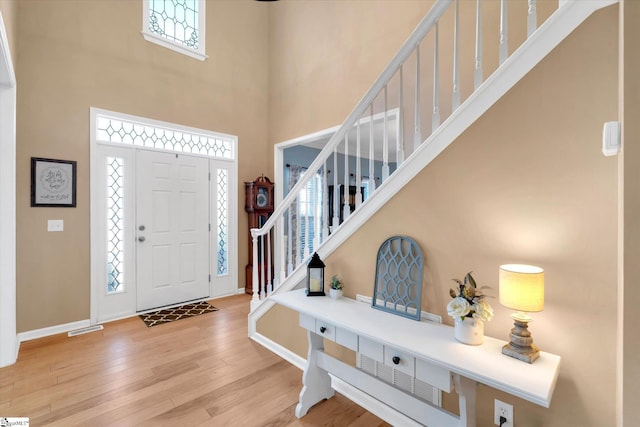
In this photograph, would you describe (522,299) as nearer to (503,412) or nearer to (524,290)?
(524,290)

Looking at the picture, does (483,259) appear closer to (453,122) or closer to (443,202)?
(443,202)

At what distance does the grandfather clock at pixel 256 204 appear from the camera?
462cm

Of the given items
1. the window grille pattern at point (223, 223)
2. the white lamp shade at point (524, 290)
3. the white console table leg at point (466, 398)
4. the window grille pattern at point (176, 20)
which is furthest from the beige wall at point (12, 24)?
the white console table leg at point (466, 398)

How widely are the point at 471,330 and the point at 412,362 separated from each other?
0.32 metres

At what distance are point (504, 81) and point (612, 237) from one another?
31.7 inches

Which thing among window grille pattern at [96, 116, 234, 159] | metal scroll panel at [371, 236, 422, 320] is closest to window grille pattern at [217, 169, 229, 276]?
window grille pattern at [96, 116, 234, 159]

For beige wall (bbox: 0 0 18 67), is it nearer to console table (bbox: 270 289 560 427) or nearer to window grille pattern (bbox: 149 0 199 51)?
window grille pattern (bbox: 149 0 199 51)

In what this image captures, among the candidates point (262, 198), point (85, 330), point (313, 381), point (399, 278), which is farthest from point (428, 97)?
point (85, 330)

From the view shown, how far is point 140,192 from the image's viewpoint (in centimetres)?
378

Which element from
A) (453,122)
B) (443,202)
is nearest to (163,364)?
(443,202)

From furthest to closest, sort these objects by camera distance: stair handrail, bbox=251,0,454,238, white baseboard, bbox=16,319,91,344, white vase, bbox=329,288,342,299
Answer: white baseboard, bbox=16,319,91,344
white vase, bbox=329,288,342,299
stair handrail, bbox=251,0,454,238

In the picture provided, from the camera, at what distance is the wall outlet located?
4.79 feet

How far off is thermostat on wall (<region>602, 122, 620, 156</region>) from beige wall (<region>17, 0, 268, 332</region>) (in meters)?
4.25

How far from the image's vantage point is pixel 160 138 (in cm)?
397
